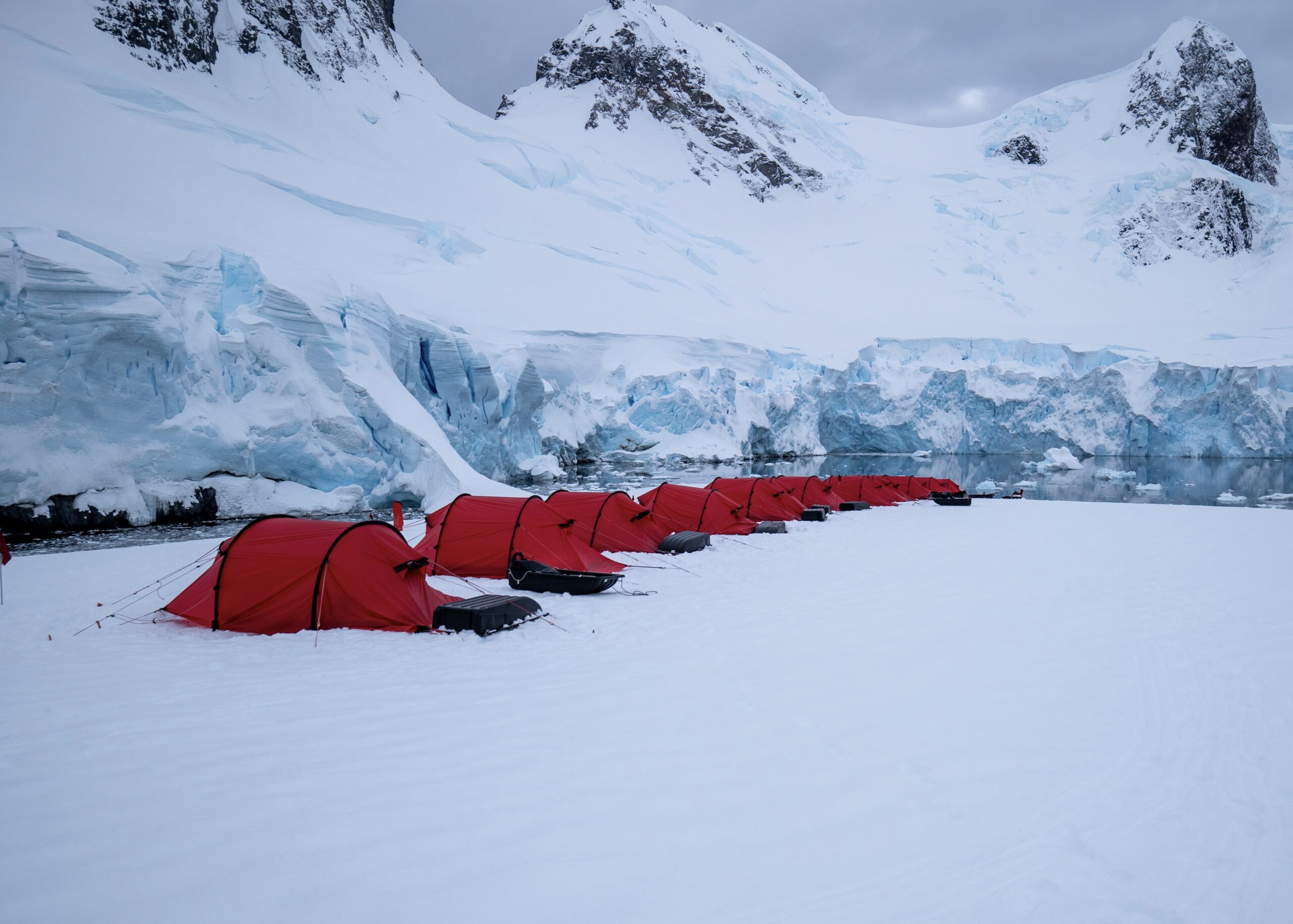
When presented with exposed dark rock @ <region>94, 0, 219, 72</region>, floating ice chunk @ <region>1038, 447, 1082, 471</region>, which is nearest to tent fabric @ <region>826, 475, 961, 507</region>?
floating ice chunk @ <region>1038, 447, 1082, 471</region>

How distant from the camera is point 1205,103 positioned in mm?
64562

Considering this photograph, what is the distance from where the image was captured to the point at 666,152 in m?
68.9

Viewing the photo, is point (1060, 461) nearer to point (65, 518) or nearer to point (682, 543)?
point (682, 543)

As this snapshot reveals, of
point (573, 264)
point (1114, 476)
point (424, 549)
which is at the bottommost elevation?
A: point (424, 549)

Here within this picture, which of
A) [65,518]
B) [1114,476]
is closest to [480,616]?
[65,518]

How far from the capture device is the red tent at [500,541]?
7988mm

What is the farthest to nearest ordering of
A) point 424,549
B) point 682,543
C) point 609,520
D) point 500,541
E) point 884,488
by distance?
1. point 884,488
2. point 682,543
3. point 609,520
4. point 424,549
5. point 500,541

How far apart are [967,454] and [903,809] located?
136 ft

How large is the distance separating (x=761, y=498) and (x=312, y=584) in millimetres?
9197

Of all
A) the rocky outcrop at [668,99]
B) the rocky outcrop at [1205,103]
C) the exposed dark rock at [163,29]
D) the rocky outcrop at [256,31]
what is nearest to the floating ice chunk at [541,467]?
the exposed dark rock at [163,29]

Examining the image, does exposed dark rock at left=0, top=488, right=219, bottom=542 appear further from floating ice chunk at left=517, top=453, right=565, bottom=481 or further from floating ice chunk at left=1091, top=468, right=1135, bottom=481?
floating ice chunk at left=1091, top=468, right=1135, bottom=481

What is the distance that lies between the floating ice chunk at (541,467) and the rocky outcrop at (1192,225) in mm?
55517

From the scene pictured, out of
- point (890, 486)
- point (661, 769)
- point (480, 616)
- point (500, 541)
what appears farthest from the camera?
point (890, 486)

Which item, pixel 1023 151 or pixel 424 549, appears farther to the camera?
pixel 1023 151
